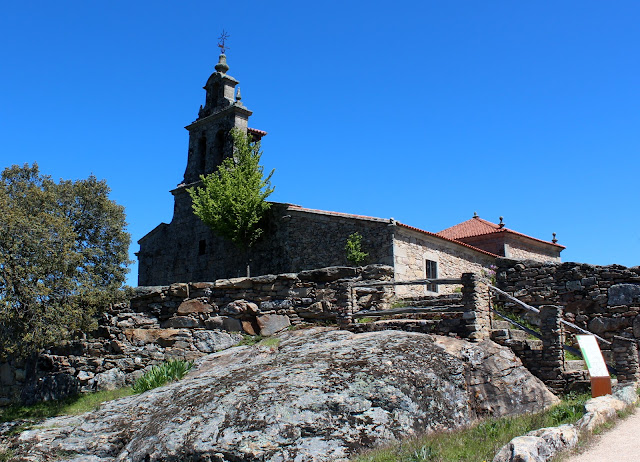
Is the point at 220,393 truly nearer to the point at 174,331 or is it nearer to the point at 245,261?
the point at 174,331

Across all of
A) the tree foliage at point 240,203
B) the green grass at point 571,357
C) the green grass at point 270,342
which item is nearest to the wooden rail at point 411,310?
the green grass at point 270,342

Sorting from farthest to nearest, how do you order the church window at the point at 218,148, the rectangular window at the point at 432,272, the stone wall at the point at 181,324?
the church window at the point at 218,148 → the rectangular window at the point at 432,272 → the stone wall at the point at 181,324

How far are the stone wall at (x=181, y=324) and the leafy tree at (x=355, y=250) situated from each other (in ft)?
16.8

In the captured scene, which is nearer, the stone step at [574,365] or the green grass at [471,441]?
the green grass at [471,441]

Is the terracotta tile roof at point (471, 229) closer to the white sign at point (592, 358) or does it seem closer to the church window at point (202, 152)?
the church window at point (202, 152)

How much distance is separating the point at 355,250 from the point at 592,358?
10702mm

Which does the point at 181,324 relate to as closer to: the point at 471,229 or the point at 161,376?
the point at 161,376

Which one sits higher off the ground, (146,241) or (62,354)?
(146,241)

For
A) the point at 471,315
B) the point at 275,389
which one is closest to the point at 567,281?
the point at 471,315

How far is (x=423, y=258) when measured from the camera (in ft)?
67.3

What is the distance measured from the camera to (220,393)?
9.26 meters

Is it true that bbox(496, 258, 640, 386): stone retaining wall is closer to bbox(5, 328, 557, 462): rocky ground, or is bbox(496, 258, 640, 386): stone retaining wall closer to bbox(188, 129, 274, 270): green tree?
bbox(5, 328, 557, 462): rocky ground

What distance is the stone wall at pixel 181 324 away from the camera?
13.9 m

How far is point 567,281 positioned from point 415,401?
772 centimetres
